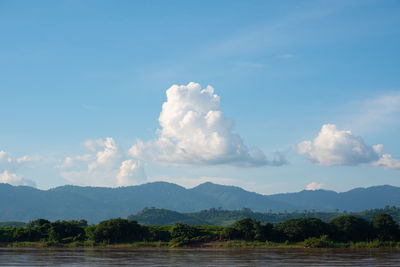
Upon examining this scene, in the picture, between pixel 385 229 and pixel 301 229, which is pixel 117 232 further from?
pixel 385 229

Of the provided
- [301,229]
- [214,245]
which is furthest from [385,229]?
[214,245]

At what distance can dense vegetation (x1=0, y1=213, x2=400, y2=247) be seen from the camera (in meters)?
77.2

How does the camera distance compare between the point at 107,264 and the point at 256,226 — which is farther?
the point at 256,226

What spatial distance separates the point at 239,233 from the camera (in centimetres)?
8000

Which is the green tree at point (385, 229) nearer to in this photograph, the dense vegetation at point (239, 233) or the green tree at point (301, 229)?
the dense vegetation at point (239, 233)

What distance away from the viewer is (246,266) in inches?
1718

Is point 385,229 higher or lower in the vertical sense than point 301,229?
lower

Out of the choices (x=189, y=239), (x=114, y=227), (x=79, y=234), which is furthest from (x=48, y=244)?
(x=189, y=239)

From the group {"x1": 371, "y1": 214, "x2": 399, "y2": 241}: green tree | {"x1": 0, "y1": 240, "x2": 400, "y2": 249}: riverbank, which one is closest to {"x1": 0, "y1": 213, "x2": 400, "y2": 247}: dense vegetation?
{"x1": 371, "y1": 214, "x2": 399, "y2": 241}: green tree

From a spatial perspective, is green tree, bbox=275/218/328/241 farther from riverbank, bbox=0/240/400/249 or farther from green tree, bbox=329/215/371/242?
green tree, bbox=329/215/371/242

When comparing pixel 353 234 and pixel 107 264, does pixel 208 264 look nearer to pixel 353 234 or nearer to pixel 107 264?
pixel 107 264

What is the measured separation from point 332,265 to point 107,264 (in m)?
23.0

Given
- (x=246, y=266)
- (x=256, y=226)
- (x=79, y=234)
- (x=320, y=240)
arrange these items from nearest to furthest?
1. (x=246, y=266)
2. (x=320, y=240)
3. (x=256, y=226)
4. (x=79, y=234)

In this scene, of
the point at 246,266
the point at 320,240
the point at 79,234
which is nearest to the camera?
the point at 246,266
